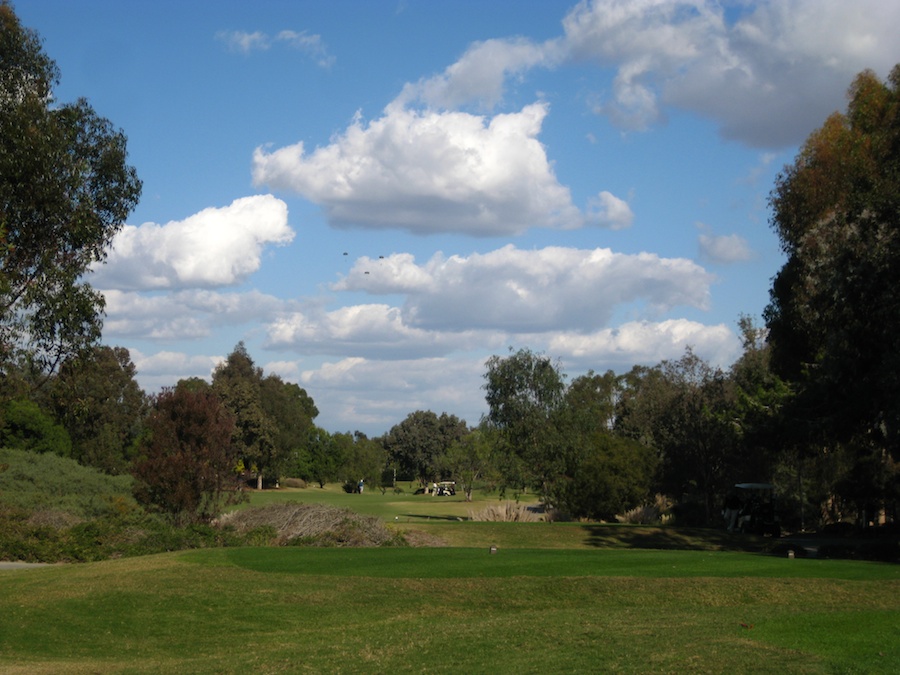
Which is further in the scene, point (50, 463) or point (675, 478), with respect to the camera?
point (675, 478)

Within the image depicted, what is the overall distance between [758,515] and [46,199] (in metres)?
29.5

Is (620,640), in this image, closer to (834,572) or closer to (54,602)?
(834,572)

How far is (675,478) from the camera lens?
182 feet

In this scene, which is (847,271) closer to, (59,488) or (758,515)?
(758,515)

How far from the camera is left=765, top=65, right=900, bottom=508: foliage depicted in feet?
77.3

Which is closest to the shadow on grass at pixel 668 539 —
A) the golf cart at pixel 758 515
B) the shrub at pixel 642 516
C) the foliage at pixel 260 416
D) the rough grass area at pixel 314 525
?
the golf cart at pixel 758 515

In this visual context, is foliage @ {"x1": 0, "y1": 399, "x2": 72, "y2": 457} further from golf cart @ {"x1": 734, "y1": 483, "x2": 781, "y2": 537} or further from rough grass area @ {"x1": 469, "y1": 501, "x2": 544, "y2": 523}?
golf cart @ {"x1": 734, "y1": 483, "x2": 781, "y2": 537}

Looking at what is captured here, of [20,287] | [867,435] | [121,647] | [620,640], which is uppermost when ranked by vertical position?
[20,287]

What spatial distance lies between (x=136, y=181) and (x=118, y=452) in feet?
143

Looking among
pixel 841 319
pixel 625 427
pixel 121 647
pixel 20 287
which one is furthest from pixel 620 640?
pixel 625 427

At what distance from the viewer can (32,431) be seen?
187ft

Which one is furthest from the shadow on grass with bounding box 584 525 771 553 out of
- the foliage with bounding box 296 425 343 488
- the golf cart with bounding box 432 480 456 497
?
the foliage with bounding box 296 425 343 488

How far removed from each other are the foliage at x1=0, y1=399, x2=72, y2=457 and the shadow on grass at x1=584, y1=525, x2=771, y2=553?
3701 centimetres

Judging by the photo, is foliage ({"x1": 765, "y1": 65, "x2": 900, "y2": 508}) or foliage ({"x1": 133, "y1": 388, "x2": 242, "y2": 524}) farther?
foliage ({"x1": 133, "y1": 388, "x2": 242, "y2": 524})
